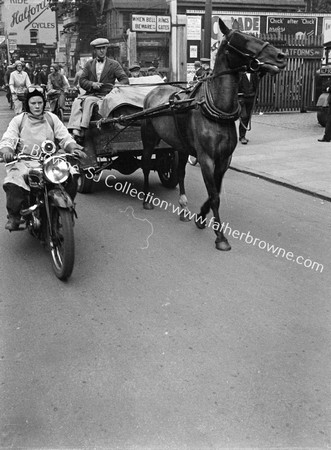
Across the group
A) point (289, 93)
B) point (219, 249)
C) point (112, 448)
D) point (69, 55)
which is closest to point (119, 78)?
point (219, 249)

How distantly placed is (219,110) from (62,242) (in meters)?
2.18

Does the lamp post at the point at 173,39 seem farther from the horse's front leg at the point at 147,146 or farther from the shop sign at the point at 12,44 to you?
the shop sign at the point at 12,44

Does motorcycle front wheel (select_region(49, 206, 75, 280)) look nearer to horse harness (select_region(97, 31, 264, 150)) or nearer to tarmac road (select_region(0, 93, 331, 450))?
tarmac road (select_region(0, 93, 331, 450))

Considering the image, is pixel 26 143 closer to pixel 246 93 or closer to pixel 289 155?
pixel 246 93

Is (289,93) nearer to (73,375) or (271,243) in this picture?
(271,243)

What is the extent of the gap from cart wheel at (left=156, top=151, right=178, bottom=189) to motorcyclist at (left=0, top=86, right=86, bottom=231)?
264cm

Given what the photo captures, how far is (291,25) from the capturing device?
2609 centimetres

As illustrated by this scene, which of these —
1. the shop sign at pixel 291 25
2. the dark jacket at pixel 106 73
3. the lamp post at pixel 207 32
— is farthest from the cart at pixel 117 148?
the shop sign at pixel 291 25

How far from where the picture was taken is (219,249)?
6.16 metres

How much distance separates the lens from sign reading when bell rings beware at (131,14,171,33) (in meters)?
24.5

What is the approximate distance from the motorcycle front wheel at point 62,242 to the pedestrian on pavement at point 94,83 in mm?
3037

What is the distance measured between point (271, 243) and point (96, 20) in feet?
122

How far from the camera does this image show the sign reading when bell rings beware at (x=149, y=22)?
80.5 feet

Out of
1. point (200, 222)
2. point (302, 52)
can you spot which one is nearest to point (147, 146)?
point (200, 222)
